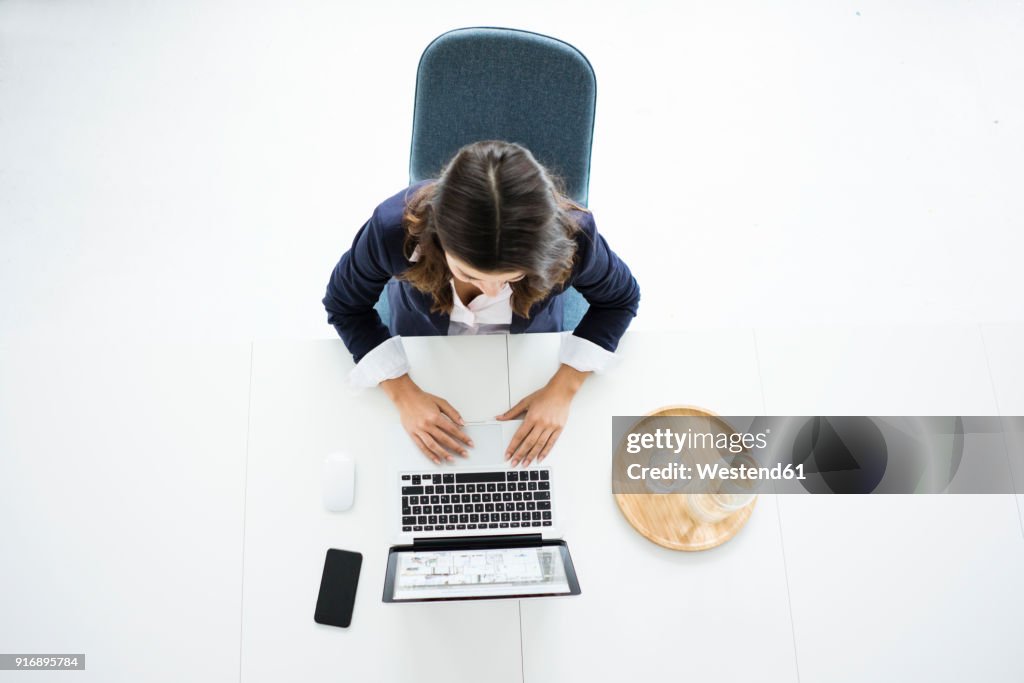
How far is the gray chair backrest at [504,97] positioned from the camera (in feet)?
3.45

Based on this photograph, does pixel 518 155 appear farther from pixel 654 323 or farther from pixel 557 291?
pixel 654 323

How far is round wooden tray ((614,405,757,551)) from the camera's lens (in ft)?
3.26

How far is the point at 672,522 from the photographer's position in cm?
101

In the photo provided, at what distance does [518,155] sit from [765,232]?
4.12ft

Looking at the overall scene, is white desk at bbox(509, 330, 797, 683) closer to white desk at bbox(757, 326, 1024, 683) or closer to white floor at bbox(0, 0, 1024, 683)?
white desk at bbox(757, 326, 1024, 683)

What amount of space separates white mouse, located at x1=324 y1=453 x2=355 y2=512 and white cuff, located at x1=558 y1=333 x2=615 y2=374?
42 centimetres

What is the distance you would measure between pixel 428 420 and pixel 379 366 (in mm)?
127

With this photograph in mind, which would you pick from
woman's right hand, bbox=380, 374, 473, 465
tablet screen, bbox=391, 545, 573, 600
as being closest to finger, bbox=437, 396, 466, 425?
woman's right hand, bbox=380, 374, 473, 465

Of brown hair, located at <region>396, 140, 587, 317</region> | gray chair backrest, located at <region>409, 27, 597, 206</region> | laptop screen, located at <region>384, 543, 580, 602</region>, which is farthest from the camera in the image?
gray chair backrest, located at <region>409, 27, 597, 206</region>

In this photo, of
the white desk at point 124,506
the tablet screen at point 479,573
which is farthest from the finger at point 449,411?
the white desk at point 124,506

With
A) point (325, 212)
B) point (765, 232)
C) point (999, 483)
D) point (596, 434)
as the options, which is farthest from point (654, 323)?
point (325, 212)

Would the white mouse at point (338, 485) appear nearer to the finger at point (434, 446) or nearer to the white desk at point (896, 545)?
the finger at point (434, 446)

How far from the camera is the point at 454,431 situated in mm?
1009

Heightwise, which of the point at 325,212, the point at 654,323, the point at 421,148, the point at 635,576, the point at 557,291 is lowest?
the point at 635,576
